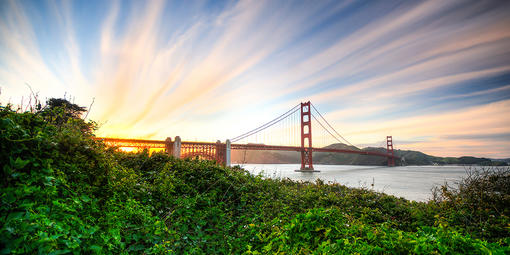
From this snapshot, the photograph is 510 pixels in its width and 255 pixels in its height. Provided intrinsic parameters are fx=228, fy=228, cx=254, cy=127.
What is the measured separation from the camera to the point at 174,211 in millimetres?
3459

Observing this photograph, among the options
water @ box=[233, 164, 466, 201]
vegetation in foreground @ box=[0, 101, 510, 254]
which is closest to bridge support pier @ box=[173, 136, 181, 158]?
water @ box=[233, 164, 466, 201]

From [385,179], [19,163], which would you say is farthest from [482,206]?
[385,179]

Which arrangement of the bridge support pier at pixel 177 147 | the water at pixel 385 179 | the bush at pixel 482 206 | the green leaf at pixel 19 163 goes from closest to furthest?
the green leaf at pixel 19 163 → the bush at pixel 482 206 → the water at pixel 385 179 → the bridge support pier at pixel 177 147

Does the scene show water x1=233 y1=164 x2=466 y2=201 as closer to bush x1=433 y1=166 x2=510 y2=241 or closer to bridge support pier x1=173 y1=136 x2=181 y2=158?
bush x1=433 y1=166 x2=510 y2=241

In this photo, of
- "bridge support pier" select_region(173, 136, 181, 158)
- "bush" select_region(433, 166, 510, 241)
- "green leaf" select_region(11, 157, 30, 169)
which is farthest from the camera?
"bridge support pier" select_region(173, 136, 181, 158)

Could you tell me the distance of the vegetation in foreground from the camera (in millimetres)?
1878

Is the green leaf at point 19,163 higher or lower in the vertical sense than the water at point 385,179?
higher

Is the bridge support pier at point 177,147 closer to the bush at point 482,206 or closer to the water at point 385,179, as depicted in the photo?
the water at point 385,179

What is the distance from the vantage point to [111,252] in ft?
7.46

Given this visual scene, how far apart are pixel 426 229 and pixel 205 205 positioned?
323 centimetres

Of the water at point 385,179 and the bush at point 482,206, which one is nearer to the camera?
the bush at point 482,206

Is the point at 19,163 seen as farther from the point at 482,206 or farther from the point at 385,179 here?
the point at 385,179

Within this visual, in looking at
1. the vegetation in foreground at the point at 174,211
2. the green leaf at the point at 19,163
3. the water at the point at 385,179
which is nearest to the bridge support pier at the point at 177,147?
the water at the point at 385,179

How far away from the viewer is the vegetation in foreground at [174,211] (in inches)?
73.9
